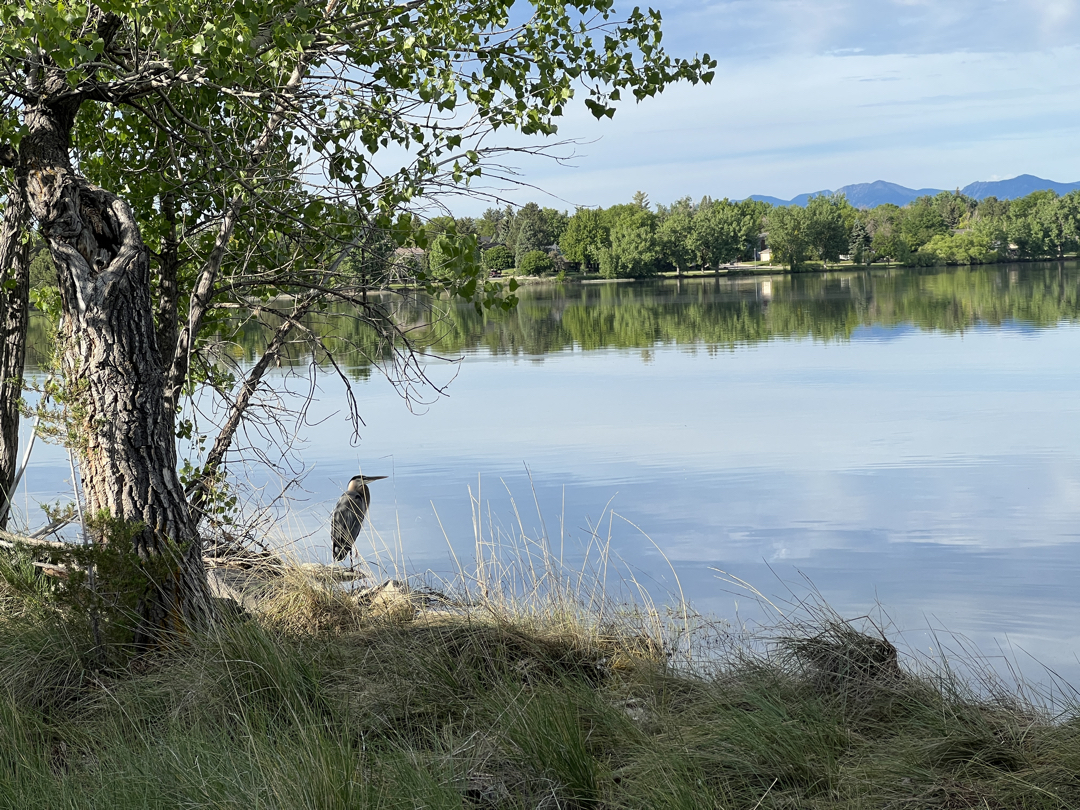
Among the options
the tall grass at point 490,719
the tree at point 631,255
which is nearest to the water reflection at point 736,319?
the tall grass at point 490,719

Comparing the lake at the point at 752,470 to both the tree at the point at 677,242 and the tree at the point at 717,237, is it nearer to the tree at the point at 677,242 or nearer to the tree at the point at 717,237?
the tree at the point at 677,242

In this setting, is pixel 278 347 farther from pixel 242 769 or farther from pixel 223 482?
pixel 242 769

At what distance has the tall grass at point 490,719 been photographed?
11.4 feet

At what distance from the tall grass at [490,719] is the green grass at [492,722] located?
1cm

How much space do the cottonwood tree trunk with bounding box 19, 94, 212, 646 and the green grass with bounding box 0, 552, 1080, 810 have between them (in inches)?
16.5

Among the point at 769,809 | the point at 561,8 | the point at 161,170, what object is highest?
the point at 561,8

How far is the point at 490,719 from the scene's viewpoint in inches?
170

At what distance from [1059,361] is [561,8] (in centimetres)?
2152

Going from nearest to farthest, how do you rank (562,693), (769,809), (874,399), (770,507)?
(769,809), (562,693), (770,507), (874,399)

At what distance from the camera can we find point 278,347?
278 inches

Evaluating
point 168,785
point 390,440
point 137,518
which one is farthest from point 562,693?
point 390,440

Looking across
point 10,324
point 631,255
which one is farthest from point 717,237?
point 10,324

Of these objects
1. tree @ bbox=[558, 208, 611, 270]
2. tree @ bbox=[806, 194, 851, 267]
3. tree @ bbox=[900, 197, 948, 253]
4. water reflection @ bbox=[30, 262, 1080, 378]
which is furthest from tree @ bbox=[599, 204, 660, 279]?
water reflection @ bbox=[30, 262, 1080, 378]

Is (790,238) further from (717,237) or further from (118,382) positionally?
(118,382)
